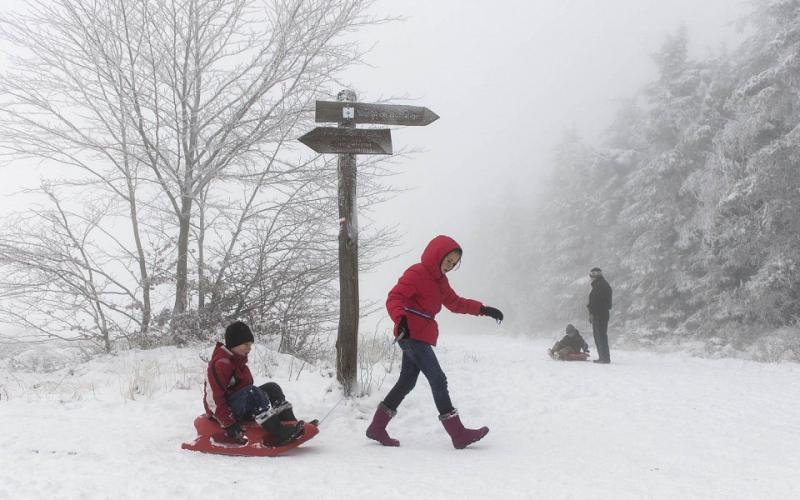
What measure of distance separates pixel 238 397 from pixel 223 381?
0.57 feet

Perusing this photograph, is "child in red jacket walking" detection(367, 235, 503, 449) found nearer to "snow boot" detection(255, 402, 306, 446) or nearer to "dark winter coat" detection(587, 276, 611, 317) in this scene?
"snow boot" detection(255, 402, 306, 446)

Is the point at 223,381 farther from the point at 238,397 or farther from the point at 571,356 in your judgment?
the point at 571,356

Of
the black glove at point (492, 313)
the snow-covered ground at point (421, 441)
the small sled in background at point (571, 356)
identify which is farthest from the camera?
the small sled in background at point (571, 356)

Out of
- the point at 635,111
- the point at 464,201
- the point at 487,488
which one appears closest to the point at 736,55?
the point at 635,111

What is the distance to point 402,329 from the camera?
4.19 m

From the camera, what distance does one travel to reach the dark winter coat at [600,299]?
35.4 feet

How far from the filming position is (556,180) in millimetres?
33719

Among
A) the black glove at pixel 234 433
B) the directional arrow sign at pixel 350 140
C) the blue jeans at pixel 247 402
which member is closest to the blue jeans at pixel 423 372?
the blue jeans at pixel 247 402

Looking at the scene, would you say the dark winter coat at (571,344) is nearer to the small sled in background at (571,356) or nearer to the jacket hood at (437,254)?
the small sled in background at (571,356)

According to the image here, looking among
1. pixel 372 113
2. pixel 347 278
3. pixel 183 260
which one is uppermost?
pixel 372 113

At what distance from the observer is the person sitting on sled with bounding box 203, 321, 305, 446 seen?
3943 mm

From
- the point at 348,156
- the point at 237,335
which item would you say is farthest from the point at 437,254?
the point at 348,156

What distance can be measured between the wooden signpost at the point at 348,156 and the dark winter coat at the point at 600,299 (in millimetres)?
6664

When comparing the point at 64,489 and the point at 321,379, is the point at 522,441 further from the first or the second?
the point at 64,489
